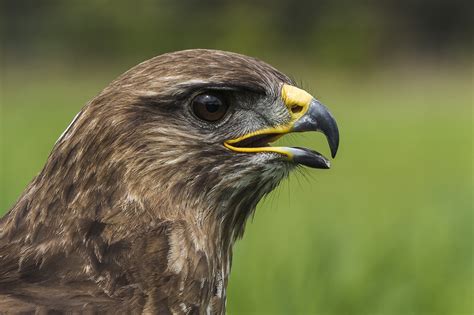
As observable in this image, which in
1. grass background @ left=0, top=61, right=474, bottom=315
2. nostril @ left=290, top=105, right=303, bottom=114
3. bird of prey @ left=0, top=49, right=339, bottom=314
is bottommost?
grass background @ left=0, top=61, right=474, bottom=315

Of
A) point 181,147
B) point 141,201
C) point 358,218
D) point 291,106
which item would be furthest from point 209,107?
point 358,218

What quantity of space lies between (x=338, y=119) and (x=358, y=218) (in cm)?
1162

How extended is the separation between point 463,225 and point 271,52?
2112 cm

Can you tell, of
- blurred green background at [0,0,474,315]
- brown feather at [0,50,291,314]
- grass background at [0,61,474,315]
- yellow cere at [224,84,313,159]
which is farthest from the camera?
blurred green background at [0,0,474,315]

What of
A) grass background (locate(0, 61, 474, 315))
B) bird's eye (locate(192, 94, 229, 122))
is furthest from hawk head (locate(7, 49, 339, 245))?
grass background (locate(0, 61, 474, 315))

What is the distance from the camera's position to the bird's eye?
317cm

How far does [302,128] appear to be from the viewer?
3.29m

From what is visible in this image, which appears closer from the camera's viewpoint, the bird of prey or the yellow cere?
the bird of prey

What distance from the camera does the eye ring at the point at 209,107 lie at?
125 inches

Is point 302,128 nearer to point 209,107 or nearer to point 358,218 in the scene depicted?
point 209,107

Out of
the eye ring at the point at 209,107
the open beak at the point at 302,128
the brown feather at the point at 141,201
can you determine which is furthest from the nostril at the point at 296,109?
the eye ring at the point at 209,107

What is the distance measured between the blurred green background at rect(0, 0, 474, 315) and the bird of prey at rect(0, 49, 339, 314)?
311 millimetres

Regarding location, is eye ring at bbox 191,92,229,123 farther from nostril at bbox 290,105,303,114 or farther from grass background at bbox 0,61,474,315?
grass background at bbox 0,61,474,315

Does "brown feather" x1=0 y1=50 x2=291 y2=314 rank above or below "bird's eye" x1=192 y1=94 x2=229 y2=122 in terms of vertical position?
below
